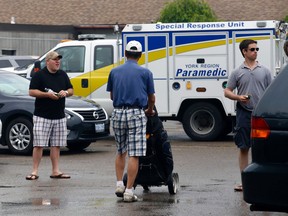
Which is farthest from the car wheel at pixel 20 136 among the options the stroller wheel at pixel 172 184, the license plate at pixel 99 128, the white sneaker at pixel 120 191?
the white sneaker at pixel 120 191

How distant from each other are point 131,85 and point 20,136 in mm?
5880

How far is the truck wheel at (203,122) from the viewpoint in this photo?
18984 mm

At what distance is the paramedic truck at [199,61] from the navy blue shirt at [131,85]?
766cm

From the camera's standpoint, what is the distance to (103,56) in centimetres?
2019

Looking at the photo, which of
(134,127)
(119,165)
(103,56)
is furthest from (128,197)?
(103,56)

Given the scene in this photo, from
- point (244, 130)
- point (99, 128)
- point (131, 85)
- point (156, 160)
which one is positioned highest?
point (131, 85)

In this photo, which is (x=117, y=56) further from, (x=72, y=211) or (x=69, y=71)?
(x=72, y=211)

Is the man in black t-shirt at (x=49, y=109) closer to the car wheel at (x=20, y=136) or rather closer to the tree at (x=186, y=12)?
the car wheel at (x=20, y=136)

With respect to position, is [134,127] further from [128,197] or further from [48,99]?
[48,99]

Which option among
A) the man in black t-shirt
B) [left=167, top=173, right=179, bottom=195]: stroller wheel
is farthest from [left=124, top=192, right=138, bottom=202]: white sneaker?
the man in black t-shirt

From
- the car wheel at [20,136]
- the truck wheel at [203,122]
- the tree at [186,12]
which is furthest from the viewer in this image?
the tree at [186,12]

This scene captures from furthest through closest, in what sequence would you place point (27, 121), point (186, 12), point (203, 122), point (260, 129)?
1. point (186, 12)
2. point (203, 122)
3. point (27, 121)
4. point (260, 129)

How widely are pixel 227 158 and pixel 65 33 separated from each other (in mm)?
33461

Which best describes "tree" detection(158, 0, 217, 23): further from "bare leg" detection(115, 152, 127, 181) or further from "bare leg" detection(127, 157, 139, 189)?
"bare leg" detection(127, 157, 139, 189)
